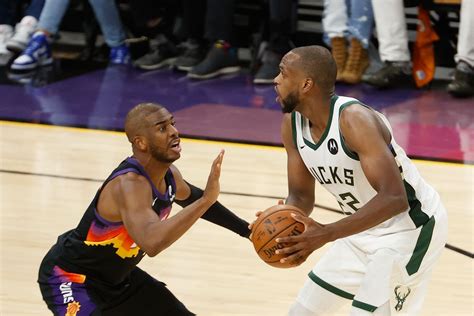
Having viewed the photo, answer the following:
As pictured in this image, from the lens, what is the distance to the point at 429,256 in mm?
4465

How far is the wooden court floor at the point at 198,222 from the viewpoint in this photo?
5.62 metres

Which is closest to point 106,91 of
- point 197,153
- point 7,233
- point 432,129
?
point 197,153

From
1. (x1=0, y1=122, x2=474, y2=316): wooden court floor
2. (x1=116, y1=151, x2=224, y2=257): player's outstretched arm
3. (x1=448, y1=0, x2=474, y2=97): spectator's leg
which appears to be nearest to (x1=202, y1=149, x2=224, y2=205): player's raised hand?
(x1=116, y1=151, x2=224, y2=257): player's outstretched arm

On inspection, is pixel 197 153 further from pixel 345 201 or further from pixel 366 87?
pixel 345 201

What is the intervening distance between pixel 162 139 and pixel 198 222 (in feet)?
8.51

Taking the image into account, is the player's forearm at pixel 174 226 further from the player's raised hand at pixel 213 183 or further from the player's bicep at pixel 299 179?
the player's bicep at pixel 299 179

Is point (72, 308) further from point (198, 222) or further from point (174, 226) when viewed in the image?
point (198, 222)

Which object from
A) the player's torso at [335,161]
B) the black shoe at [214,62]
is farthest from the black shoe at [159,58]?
the player's torso at [335,161]

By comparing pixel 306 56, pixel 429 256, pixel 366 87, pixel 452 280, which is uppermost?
pixel 306 56

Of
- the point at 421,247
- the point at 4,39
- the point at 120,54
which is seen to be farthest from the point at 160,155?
the point at 4,39

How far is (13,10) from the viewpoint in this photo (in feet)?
37.3

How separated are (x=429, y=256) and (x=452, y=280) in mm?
1511

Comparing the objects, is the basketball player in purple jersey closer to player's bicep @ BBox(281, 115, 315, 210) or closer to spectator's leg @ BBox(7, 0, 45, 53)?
player's bicep @ BBox(281, 115, 315, 210)

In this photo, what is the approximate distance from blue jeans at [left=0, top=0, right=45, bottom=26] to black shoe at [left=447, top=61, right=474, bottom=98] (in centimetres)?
430
